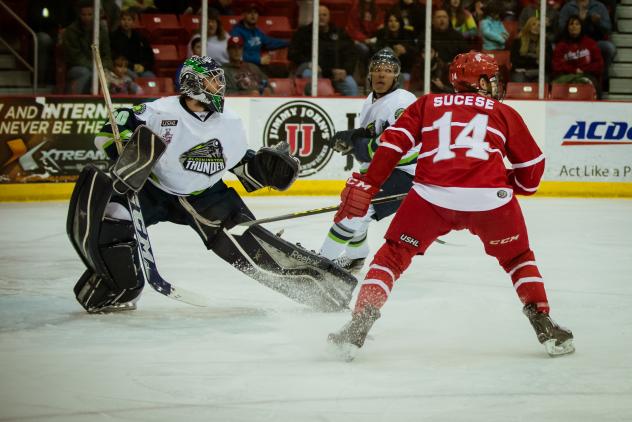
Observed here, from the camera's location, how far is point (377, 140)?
206 inches

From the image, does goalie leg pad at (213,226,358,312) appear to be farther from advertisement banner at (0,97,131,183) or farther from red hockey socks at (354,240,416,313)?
advertisement banner at (0,97,131,183)

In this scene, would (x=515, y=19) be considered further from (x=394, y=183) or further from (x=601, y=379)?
(x=601, y=379)

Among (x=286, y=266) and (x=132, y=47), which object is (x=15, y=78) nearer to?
(x=132, y=47)

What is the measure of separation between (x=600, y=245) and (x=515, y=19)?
327 centimetres

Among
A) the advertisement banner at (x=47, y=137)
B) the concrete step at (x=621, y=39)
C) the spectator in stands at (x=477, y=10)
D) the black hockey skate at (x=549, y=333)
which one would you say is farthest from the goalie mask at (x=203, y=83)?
the concrete step at (x=621, y=39)

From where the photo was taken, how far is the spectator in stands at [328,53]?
8742 millimetres

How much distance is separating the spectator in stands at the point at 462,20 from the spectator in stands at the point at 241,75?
5.38 ft

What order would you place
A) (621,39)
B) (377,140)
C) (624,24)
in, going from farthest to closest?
(624,24)
(621,39)
(377,140)

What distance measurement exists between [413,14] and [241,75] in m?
1.49

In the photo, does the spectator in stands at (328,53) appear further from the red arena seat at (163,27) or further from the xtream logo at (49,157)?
the xtream logo at (49,157)

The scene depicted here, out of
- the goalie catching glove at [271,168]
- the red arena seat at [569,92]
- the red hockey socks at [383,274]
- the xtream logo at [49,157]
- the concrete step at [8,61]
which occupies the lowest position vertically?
the xtream logo at [49,157]

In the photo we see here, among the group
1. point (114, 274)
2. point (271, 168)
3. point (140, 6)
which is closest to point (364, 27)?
point (140, 6)

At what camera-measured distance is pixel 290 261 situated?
14.5ft

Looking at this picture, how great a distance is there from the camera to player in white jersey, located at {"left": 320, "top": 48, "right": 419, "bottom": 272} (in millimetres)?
5238
